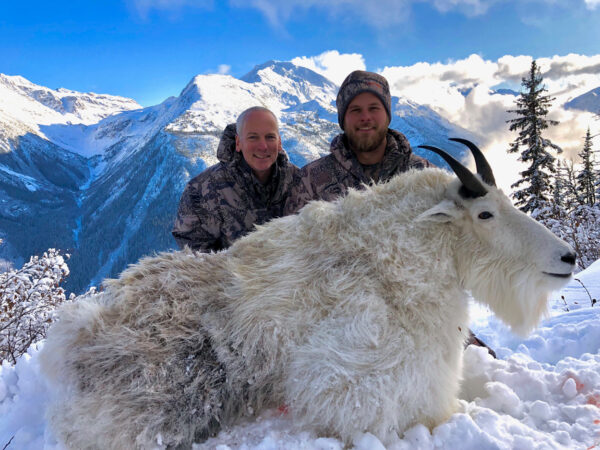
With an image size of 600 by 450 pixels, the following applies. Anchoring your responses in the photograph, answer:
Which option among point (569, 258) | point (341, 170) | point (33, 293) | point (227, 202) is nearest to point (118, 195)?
point (33, 293)

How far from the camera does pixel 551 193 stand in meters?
19.8

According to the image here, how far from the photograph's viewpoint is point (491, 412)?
7.76 feet

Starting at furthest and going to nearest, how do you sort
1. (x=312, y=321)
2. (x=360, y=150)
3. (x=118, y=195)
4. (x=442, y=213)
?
(x=118, y=195) < (x=360, y=150) < (x=442, y=213) < (x=312, y=321)

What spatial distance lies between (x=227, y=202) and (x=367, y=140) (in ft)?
7.46

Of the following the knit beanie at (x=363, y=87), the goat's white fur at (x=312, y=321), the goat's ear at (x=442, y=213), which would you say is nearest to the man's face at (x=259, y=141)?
the knit beanie at (x=363, y=87)

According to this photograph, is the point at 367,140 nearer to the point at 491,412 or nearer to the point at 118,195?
the point at 491,412

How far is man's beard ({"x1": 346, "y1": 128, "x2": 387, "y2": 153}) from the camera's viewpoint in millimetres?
4973

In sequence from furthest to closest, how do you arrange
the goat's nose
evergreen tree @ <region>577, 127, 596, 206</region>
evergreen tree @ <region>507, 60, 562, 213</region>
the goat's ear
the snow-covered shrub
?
evergreen tree @ <region>577, 127, 596, 206</region> < evergreen tree @ <region>507, 60, 562, 213</region> < the snow-covered shrub < the goat's ear < the goat's nose

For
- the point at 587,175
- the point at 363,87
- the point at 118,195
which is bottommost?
the point at 587,175

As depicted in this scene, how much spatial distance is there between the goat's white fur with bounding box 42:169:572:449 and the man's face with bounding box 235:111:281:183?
2.52 metres

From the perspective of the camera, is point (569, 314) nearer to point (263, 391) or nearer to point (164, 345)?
point (263, 391)

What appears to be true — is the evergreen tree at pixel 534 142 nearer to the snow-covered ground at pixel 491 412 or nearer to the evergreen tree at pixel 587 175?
the evergreen tree at pixel 587 175

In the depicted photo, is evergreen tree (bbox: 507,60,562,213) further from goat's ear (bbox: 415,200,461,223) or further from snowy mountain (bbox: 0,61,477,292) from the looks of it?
snowy mountain (bbox: 0,61,477,292)

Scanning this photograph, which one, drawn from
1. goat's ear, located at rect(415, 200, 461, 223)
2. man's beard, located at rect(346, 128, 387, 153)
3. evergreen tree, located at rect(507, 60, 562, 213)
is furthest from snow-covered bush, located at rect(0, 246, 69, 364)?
evergreen tree, located at rect(507, 60, 562, 213)
